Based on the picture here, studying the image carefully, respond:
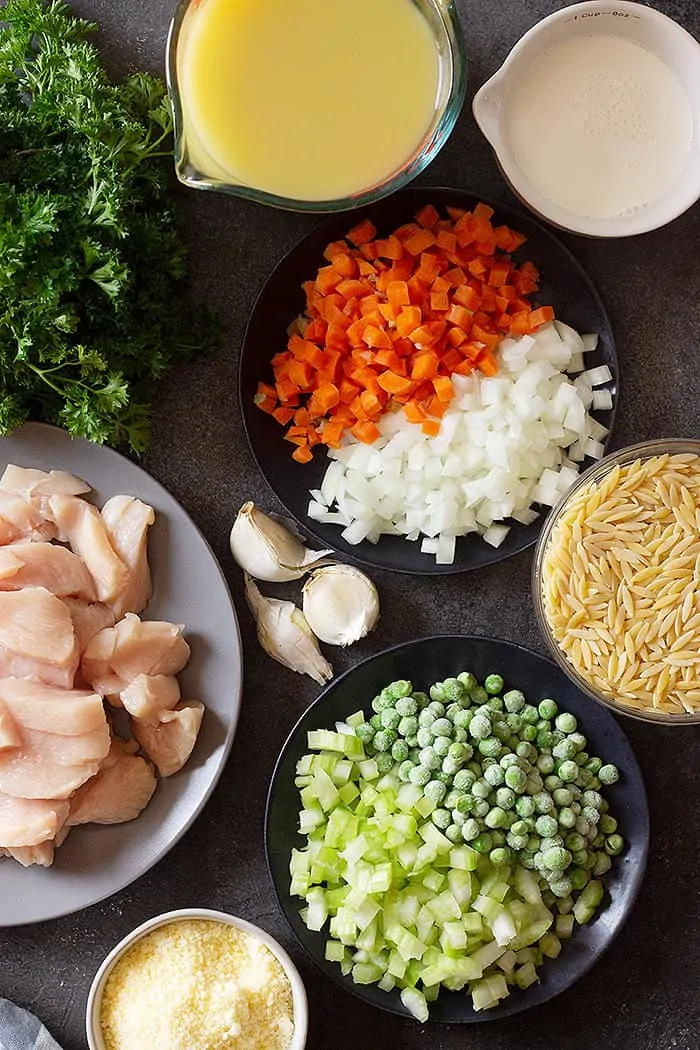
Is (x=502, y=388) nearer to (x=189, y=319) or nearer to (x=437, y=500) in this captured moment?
(x=437, y=500)

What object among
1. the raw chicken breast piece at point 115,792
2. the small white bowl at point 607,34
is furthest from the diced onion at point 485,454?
the raw chicken breast piece at point 115,792

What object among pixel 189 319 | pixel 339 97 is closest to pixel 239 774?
pixel 189 319

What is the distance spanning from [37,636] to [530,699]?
1041 millimetres

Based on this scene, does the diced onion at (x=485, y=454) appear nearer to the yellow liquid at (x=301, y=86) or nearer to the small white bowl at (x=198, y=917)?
the yellow liquid at (x=301, y=86)

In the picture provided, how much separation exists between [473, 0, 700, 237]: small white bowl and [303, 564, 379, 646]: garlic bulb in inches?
33.8

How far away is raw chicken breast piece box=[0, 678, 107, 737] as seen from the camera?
2.07 meters

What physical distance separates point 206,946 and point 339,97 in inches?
65.9

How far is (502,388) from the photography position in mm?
2164

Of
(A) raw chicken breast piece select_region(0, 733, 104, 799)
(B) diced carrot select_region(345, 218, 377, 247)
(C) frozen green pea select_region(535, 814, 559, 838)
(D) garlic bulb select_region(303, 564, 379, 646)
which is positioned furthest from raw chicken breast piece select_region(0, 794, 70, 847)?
(B) diced carrot select_region(345, 218, 377, 247)

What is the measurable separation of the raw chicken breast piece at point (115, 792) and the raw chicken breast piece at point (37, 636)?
206 millimetres

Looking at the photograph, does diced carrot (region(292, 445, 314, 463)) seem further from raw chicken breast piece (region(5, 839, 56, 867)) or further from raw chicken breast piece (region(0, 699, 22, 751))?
raw chicken breast piece (region(5, 839, 56, 867))

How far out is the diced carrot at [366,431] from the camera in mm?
2172

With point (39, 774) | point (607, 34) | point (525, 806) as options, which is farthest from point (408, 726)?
point (607, 34)

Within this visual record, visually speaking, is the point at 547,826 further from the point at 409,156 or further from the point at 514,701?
the point at 409,156
